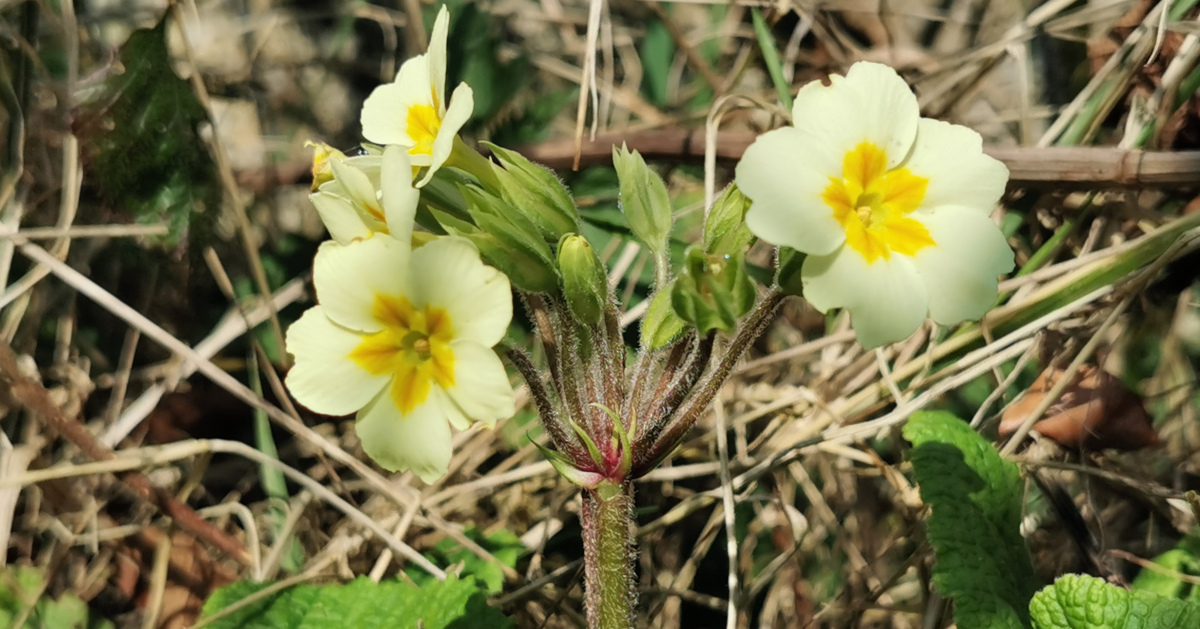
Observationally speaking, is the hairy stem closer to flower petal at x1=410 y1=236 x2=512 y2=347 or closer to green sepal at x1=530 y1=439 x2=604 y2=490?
green sepal at x1=530 y1=439 x2=604 y2=490

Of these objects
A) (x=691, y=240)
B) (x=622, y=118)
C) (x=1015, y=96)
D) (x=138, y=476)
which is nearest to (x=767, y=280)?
(x=691, y=240)

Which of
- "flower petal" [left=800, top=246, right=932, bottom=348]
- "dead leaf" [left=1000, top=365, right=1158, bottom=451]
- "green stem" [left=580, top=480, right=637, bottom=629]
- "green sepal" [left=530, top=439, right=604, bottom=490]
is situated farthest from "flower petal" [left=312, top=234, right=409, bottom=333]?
"dead leaf" [left=1000, top=365, right=1158, bottom=451]

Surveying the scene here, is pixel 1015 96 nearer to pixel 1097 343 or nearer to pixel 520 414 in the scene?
pixel 1097 343

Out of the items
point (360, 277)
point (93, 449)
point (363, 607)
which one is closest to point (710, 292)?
point (360, 277)

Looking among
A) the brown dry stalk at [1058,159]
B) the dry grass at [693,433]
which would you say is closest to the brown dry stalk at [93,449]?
the dry grass at [693,433]

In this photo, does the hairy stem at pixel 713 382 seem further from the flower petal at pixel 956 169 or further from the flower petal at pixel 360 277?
the flower petal at pixel 360 277

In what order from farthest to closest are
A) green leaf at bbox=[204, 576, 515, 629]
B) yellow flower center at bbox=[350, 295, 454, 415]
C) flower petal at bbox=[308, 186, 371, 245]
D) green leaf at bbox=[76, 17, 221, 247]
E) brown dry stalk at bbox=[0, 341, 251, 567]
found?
green leaf at bbox=[76, 17, 221, 247], brown dry stalk at bbox=[0, 341, 251, 567], green leaf at bbox=[204, 576, 515, 629], flower petal at bbox=[308, 186, 371, 245], yellow flower center at bbox=[350, 295, 454, 415]
